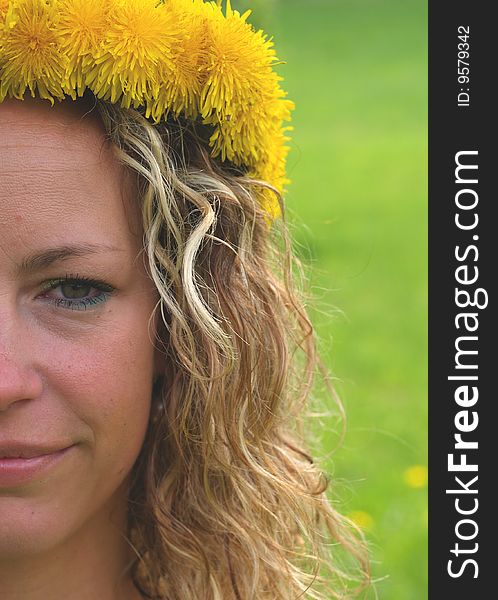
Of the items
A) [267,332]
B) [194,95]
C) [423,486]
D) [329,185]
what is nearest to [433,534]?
[267,332]

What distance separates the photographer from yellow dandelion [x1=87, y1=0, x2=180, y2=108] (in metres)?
2.31

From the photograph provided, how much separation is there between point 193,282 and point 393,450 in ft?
13.2

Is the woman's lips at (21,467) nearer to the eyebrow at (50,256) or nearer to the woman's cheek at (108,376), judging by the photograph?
the woman's cheek at (108,376)

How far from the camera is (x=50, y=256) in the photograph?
2287 mm

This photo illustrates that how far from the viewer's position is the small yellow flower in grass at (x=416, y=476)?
5879 millimetres

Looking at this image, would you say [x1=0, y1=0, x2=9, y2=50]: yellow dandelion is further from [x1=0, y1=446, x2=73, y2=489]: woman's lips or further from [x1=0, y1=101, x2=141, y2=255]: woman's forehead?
[x1=0, y1=446, x2=73, y2=489]: woman's lips

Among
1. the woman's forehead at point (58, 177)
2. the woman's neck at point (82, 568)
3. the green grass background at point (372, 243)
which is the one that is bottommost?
the woman's neck at point (82, 568)

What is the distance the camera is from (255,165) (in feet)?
8.66

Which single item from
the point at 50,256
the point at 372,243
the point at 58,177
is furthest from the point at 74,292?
the point at 372,243

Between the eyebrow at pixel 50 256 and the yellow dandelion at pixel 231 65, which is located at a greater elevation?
the yellow dandelion at pixel 231 65

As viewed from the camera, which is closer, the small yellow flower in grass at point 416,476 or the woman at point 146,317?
the woman at point 146,317

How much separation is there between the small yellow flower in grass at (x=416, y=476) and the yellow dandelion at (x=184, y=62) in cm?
383

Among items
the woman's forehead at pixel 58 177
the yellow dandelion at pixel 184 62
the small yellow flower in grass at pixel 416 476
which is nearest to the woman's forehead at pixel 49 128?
the woman's forehead at pixel 58 177

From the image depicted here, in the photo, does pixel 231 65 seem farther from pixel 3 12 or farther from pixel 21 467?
pixel 21 467
